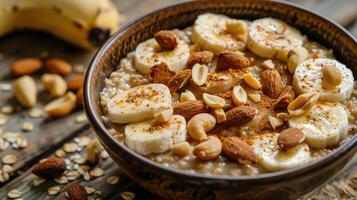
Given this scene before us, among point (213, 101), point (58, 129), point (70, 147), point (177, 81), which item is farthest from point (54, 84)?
point (213, 101)

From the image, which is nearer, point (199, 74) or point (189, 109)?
point (189, 109)

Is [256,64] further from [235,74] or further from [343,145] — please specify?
[343,145]

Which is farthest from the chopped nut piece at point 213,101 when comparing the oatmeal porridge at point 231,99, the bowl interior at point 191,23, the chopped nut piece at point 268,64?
the bowl interior at point 191,23

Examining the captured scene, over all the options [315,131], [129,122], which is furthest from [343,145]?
[129,122]

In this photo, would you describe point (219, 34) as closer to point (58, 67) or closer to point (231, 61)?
point (231, 61)

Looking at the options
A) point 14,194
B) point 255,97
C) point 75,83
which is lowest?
point 14,194

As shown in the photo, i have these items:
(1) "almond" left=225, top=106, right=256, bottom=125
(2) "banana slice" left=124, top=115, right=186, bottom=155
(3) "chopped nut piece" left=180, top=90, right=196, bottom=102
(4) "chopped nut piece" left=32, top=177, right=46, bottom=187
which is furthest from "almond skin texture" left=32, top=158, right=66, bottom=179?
(1) "almond" left=225, top=106, right=256, bottom=125

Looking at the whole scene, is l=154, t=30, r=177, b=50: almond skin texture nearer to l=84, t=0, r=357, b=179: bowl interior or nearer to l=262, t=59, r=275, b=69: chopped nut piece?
l=84, t=0, r=357, b=179: bowl interior
